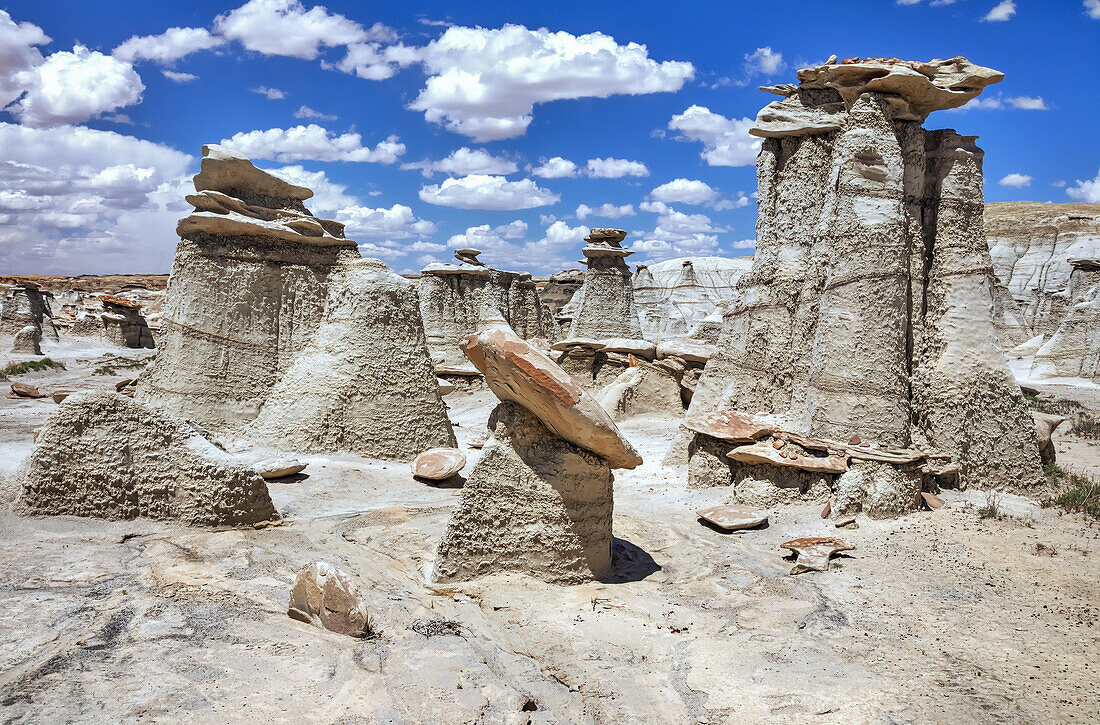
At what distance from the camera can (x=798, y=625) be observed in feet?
13.0

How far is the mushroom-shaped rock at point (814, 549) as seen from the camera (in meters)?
4.98

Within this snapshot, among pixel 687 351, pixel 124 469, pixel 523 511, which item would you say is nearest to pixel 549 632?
pixel 523 511

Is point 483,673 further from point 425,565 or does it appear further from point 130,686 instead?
point 425,565

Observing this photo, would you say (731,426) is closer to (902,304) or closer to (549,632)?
(902,304)

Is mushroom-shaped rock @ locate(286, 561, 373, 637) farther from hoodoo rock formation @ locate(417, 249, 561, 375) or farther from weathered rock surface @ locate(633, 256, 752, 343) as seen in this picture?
weathered rock surface @ locate(633, 256, 752, 343)

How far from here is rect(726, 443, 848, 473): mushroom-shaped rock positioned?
653 cm

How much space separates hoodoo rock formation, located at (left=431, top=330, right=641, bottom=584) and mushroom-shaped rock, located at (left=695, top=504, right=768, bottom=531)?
2039 millimetres

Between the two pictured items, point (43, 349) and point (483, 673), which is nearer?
point (483, 673)

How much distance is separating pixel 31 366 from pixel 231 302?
40.3 feet

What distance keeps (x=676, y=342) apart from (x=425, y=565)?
9.00m

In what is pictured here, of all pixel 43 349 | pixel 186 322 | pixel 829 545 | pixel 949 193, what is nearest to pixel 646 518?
pixel 829 545

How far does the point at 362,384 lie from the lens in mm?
7965

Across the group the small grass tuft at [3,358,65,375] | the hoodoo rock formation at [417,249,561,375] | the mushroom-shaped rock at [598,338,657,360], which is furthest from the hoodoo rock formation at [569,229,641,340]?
the small grass tuft at [3,358,65,375]

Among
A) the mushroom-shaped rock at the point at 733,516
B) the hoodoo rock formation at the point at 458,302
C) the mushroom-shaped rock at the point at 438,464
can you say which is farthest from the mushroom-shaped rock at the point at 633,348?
the mushroom-shaped rock at the point at 733,516
